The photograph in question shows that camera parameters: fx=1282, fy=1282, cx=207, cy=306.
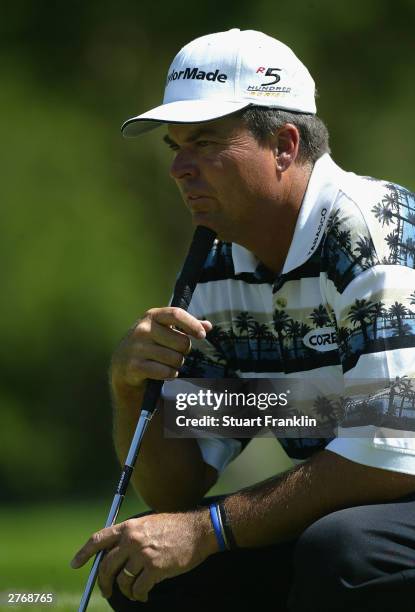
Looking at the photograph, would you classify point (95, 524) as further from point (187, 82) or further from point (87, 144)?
point (187, 82)

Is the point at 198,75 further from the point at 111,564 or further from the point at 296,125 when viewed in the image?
the point at 111,564

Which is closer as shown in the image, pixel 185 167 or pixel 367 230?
pixel 367 230

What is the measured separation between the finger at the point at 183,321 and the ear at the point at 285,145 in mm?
578

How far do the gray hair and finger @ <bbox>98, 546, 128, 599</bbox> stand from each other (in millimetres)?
1168

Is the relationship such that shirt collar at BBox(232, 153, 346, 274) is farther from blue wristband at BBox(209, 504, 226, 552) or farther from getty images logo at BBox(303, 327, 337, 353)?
blue wristband at BBox(209, 504, 226, 552)

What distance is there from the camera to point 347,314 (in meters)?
3.09

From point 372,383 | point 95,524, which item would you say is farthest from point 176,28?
point 372,383

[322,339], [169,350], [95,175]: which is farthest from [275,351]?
[95,175]

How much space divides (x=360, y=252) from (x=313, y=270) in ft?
0.85

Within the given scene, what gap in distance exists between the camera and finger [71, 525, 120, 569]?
307 centimetres

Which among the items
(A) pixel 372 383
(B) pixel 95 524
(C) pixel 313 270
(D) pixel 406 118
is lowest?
(B) pixel 95 524

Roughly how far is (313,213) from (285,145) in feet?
0.83

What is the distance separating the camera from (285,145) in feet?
11.5

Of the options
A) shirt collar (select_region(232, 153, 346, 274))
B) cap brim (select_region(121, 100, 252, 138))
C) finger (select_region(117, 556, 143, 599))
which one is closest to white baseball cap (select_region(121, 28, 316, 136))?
cap brim (select_region(121, 100, 252, 138))
